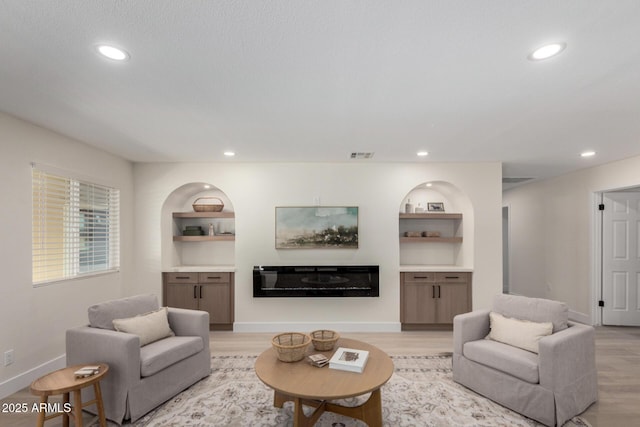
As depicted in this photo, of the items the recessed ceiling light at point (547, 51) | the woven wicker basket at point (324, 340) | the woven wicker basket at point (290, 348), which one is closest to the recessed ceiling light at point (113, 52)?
the woven wicker basket at point (290, 348)

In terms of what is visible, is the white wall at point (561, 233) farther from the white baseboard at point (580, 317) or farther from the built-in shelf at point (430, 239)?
the built-in shelf at point (430, 239)

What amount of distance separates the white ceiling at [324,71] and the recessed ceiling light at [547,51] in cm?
6

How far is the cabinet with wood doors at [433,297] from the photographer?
4.62 meters

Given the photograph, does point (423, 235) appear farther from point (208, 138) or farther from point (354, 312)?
point (208, 138)

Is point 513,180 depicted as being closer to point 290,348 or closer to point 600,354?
point 600,354

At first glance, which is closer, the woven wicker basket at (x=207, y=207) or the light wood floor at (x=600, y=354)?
the light wood floor at (x=600, y=354)

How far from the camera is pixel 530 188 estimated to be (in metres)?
6.48

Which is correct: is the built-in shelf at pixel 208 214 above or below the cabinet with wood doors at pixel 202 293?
above

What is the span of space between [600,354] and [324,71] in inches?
181

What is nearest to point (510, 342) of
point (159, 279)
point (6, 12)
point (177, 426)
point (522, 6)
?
point (522, 6)

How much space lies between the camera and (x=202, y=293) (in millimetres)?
4617

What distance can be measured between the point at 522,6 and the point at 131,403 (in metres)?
3.46

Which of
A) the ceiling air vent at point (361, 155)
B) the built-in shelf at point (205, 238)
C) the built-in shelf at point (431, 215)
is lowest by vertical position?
the built-in shelf at point (205, 238)

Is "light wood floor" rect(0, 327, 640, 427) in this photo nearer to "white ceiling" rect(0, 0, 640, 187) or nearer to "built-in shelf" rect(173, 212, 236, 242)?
"built-in shelf" rect(173, 212, 236, 242)
